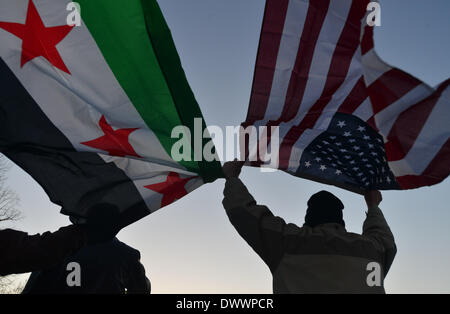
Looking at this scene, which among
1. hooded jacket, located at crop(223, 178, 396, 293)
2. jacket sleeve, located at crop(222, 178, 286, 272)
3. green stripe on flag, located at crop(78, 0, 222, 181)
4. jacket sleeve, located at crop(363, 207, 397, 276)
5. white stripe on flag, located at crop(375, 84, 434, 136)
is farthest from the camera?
white stripe on flag, located at crop(375, 84, 434, 136)

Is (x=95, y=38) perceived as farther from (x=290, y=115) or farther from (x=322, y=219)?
(x=322, y=219)

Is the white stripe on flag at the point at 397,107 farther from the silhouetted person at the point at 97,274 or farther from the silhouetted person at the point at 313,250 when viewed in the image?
the silhouetted person at the point at 97,274

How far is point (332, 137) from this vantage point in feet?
15.0

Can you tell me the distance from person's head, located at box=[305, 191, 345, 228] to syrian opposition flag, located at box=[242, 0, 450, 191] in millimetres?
853

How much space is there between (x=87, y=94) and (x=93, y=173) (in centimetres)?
71

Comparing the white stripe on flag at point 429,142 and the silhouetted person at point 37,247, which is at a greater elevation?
the white stripe on flag at point 429,142

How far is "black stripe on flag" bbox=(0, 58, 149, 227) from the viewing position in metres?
4.34

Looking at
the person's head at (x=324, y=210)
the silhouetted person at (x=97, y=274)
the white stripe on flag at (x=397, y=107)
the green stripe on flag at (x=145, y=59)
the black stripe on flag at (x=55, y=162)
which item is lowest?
the silhouetted person at (x=97, y=274)

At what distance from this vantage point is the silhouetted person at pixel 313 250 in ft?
10.7

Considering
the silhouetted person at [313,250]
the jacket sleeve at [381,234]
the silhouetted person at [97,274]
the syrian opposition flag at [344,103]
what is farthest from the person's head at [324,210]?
the silhouetted person at [97,274]

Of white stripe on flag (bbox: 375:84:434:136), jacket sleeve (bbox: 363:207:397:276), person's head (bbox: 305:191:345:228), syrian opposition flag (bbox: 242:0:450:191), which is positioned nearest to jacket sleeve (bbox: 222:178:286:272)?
person's head (bbox: 305:191:345:228)

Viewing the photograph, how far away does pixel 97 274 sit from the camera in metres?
4.10

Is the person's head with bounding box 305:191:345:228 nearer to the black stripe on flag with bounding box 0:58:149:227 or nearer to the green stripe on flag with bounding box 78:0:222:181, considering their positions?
the green stripe on flag with bounding box 78:0:222:181

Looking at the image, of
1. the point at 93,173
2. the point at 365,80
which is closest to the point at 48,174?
the point at 93,173
